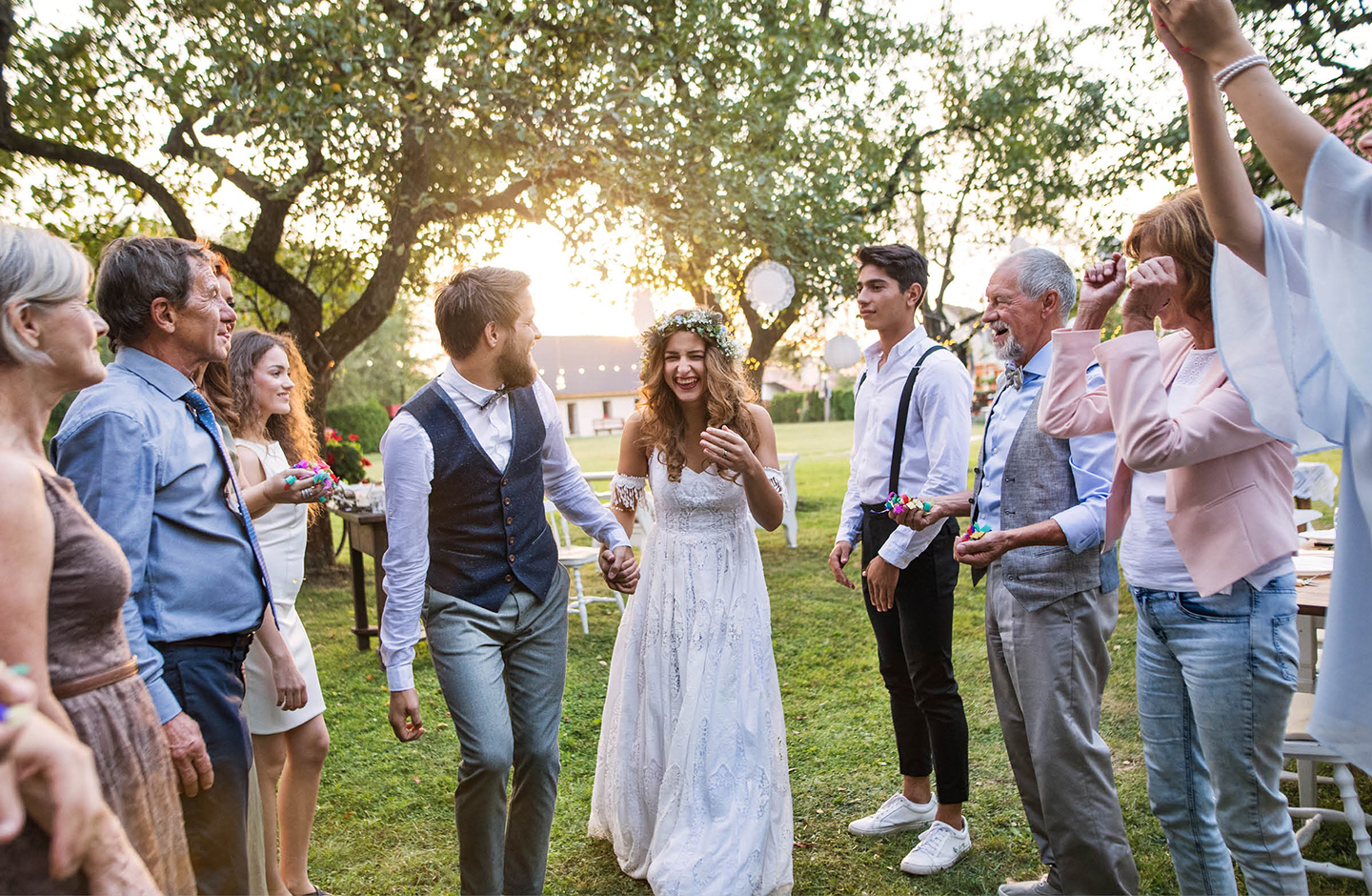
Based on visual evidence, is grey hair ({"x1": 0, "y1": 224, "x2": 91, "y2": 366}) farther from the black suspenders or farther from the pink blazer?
the black suspenders

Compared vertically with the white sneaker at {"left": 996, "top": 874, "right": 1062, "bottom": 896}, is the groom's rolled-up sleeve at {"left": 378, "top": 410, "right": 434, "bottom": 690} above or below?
above

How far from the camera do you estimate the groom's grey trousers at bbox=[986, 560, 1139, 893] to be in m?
2.83

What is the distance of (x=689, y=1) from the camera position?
9.29 m

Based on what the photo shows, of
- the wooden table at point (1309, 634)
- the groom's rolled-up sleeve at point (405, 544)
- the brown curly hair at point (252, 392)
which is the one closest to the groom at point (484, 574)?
the groom's rolled-up sleeve at point (405, 544)

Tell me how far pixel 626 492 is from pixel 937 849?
1932 millimetres

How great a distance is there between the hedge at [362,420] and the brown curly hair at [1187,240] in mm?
25484

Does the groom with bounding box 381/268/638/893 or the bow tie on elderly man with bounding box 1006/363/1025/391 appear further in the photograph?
the bow tie on elderly man with bounding box 1006/363/1025/391

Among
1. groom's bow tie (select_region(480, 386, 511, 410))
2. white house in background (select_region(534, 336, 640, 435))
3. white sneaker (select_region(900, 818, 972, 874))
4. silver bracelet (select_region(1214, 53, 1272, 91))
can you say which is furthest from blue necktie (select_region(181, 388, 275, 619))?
white house in background (select_region(534, 336, 640, 435))

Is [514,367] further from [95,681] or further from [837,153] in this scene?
[837,153]

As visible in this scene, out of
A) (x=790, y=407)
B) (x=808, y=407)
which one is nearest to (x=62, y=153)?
(x=808, y=407)

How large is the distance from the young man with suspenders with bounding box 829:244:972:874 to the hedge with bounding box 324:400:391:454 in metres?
23.8

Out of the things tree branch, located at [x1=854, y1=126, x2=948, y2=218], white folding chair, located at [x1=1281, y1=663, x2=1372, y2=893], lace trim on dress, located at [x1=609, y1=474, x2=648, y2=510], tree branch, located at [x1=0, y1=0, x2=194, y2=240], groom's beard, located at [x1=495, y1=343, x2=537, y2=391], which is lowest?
white folding chair, located at [x1=1281, y1=663, x2=1372, y2=893]

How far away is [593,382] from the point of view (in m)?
69.2

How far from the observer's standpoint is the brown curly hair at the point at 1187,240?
2203mm
